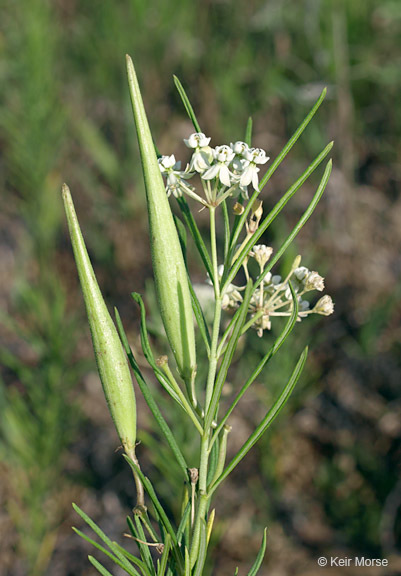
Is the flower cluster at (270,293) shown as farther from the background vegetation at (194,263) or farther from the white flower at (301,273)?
the background vegetation at (194,263)

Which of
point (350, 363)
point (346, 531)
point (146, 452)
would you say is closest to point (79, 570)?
point (146, 452)

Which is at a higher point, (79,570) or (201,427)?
(201,427)

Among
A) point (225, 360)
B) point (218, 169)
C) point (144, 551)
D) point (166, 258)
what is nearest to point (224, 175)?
point (218, 169)

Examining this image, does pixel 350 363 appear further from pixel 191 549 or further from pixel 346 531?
pixel 191 549

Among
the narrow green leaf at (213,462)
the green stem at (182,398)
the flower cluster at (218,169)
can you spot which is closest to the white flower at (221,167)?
the flower cluster at (218,169)

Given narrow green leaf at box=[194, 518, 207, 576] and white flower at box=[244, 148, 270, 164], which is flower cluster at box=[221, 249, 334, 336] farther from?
narrow green leaf at box=[194, 518, 207, 576]
